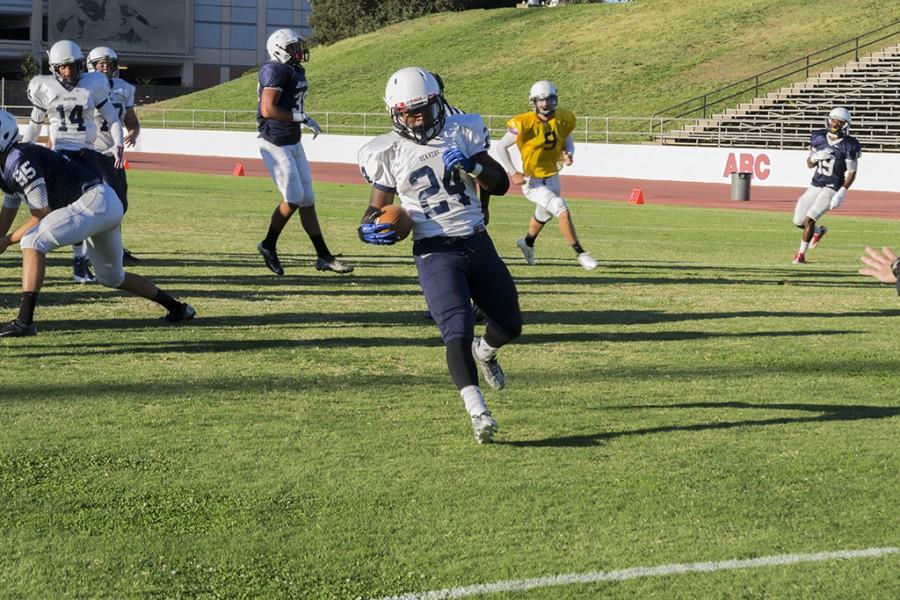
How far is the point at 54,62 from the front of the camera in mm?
11797

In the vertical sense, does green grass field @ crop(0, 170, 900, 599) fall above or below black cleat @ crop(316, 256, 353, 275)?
below

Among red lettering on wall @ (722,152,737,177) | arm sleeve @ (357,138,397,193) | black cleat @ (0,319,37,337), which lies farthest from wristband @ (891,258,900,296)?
red lettering on wall @ (722,152,737,177)

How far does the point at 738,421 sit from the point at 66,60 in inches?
278

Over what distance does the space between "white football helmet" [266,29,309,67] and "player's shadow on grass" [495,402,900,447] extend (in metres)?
6.13

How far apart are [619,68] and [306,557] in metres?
54.0

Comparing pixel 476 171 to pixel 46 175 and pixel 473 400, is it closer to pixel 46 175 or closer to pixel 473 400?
pixel 473 400

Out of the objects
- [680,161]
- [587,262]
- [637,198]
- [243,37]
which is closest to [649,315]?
[587,262]

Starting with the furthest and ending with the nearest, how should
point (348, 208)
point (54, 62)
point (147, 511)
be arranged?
point (348, 208) < point (54, 62) < point (147, 511)

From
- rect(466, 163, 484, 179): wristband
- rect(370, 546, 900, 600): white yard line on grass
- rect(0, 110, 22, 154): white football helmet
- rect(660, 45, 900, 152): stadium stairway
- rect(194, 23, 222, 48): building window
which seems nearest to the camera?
rect(370, 546, 900, 600): white yard line on grass

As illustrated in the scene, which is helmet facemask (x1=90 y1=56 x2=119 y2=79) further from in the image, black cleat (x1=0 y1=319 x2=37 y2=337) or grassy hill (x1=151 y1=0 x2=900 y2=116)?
grassy hill (x1=151 y1=0 x2=900 y2=116)

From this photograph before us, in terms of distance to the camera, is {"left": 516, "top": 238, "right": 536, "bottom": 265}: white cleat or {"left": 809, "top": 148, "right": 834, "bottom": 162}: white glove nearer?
{"left": 516, "top": 238, "right": 536, "bottom": 265}: white cleat

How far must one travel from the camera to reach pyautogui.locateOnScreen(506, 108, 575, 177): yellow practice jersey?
14750mm

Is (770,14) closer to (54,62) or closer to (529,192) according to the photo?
(529,192)

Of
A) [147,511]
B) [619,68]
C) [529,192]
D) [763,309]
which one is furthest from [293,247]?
[619,68]
